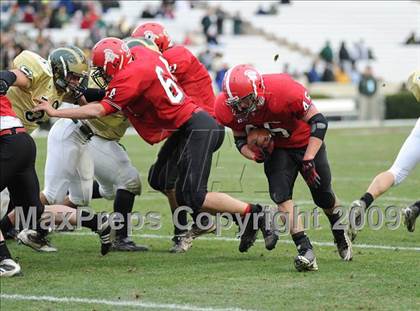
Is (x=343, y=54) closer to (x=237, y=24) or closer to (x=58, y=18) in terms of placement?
(x=237, y=24)

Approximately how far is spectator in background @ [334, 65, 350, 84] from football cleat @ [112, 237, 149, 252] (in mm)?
Answer: 19019

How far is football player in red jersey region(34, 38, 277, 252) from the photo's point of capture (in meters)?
6.34

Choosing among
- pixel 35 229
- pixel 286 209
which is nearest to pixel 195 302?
pixel 286 209

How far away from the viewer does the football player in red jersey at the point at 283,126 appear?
6.19 meters

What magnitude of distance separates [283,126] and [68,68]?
147cm

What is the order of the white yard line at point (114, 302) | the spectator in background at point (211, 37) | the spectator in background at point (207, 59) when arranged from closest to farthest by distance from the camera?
the white yard line at point (114, 302)
the spectator in background at point (207, 59)
the spectator in background at point (211, 37)

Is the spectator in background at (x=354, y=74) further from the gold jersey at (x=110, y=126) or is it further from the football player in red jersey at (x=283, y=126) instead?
the football player in red jersey at (x=283, y=126)

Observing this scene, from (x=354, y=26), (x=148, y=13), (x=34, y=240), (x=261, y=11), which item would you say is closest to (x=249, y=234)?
(x=34, y=240)

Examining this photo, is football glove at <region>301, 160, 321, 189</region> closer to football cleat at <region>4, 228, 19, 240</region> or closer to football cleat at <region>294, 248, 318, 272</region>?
football cleat at <region>294, 248, 318, 272</region>

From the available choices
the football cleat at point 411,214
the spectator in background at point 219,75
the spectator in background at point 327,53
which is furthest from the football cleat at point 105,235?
the spectator in background at point 327,53

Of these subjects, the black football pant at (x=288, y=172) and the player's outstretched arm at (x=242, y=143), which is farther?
the player's outstretched arm at (x=242, y=143)

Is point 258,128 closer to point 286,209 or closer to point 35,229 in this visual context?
point 286,209

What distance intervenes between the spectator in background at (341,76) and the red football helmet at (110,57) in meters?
19.6

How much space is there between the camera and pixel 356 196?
33.0 ft
